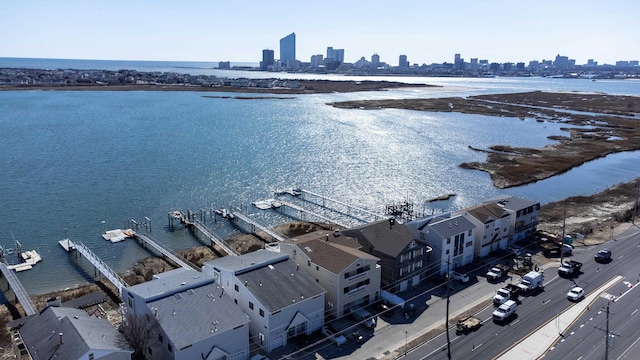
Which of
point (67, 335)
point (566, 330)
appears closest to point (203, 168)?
point (67, 335)

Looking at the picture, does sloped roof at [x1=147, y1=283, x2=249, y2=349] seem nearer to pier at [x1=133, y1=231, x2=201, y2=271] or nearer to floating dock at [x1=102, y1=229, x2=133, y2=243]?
pier at [x1=133, y1=231, x2=201, y2=271]

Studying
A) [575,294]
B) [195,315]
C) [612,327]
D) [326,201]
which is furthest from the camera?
[326,201]

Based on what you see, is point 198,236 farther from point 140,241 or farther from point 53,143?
point 53,143

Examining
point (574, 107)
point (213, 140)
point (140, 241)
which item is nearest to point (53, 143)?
point (213, 140)

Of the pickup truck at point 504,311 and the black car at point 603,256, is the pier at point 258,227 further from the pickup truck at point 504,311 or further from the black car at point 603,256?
the black car at point 603,256

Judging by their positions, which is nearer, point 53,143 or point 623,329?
point 623,329

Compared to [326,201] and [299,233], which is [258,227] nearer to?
[299,233]
